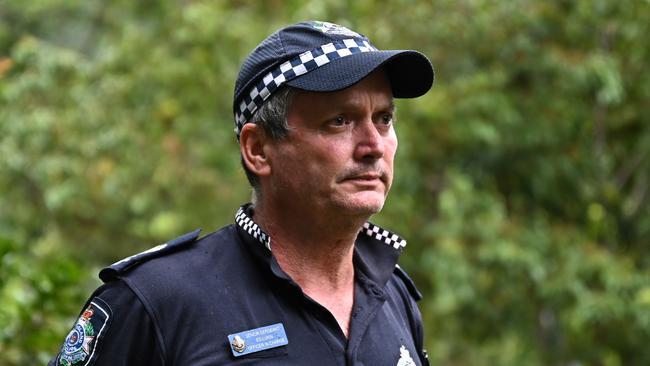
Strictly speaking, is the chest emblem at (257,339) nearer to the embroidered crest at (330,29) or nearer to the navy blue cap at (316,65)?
the navy blue cap at (316,65)

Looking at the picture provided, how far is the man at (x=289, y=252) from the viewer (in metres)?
2.35

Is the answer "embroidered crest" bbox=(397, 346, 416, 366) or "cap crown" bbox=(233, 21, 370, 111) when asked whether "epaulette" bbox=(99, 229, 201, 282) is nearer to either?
"cap crown" bbox=(233, 21, 370, 111)

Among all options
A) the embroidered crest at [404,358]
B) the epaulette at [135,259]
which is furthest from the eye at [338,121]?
the embroidered crest at [404,358]

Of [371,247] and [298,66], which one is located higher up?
[298,66]

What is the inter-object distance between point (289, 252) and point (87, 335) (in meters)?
0.53

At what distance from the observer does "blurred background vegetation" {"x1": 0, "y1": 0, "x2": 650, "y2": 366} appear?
7066mm

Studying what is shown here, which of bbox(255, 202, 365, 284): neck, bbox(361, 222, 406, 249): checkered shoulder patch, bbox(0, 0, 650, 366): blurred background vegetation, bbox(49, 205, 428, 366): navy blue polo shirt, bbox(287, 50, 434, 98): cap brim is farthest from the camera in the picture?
bbox(0, 0, 650, 366): blurred background vegetation

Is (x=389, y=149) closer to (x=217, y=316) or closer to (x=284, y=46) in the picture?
(x=284, y=46)

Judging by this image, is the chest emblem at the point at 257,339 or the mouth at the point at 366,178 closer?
the chest emblem at the point at 257,339

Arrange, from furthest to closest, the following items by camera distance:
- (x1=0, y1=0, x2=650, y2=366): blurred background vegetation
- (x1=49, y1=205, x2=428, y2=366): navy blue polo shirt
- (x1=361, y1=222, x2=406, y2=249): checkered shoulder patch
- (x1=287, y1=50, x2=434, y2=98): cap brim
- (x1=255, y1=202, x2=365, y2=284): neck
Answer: (x1=0, y1=0, x2=650, y2=366): blurred background vegetation → (x1=361, y1=222, x2=406, y2=249): checkered shoulder patch → (x1=255, y1=202, x2=365, y2=284): neck → (x1=287, y1=50, x2=434, y2=98): cap brim → (x1=49, y1=205, x2=428, y2=366): navy blue polo shirt

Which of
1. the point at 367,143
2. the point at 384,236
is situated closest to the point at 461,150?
the point at 384,236

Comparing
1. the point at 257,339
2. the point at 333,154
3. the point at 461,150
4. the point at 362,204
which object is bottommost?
the point at 257,339

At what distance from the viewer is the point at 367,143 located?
2.54m

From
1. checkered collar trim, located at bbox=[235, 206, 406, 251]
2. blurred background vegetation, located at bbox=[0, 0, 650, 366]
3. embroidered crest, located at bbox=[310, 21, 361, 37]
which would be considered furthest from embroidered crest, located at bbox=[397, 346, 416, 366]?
blurred background vegetation, located at bbox=[0, 0, 650, 366]
